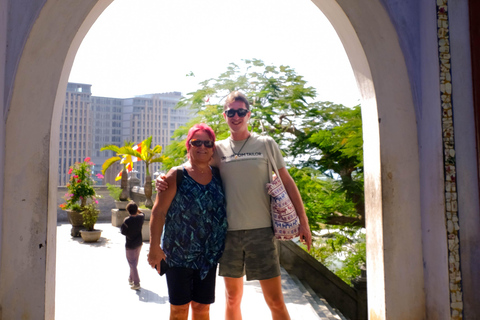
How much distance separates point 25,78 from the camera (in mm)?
2520

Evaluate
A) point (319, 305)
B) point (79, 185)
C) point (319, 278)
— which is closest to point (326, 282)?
point (319, 278)

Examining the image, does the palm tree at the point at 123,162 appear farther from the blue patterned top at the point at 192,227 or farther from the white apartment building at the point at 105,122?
the white apartment building at the point at 105,122

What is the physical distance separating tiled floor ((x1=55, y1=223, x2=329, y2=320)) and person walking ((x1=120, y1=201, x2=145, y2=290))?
219 mm

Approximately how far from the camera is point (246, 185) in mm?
2600

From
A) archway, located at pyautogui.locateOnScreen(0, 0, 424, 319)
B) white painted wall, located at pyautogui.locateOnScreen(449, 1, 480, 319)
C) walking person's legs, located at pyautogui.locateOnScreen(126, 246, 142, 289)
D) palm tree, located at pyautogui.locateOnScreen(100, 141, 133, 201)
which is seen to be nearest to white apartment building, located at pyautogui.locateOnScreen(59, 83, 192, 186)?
palm tree, located at pyautogui.locateOnScreen(100, 141, 133, 201)

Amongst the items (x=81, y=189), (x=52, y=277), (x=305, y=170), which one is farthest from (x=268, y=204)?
(x=81, y=189)

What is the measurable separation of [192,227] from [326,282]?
4.17 metres

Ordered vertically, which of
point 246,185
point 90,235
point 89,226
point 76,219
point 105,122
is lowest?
point 90,235

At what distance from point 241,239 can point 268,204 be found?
30 cm

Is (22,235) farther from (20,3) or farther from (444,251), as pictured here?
(444,251)

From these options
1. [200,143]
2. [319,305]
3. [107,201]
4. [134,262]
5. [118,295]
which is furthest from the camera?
[107,201]

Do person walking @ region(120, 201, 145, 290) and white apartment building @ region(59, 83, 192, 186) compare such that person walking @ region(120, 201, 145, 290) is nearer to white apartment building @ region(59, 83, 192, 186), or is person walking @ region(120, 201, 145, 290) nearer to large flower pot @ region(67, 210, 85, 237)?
large flower pot @ region(67, 210, 85, 237)

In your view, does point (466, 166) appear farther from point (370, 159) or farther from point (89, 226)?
point (89, 226)

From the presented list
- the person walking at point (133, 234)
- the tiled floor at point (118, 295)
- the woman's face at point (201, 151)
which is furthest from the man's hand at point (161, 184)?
the person walking at point (133, 234)
